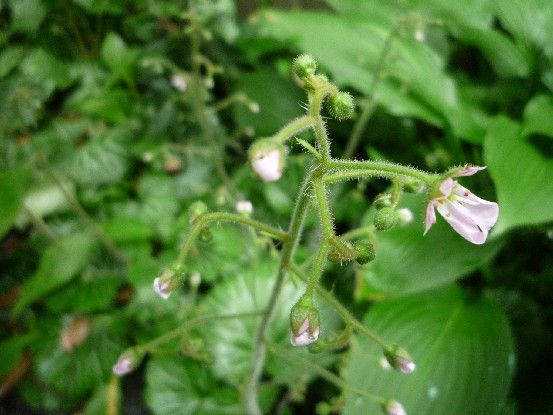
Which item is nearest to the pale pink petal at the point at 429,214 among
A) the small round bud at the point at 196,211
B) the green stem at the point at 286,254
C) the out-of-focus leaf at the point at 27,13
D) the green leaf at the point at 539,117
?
the green stem at the point at 286,254

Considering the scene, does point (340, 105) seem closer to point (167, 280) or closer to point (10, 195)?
point (167, 280)

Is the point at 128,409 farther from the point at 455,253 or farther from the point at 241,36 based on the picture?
the point at 241,36

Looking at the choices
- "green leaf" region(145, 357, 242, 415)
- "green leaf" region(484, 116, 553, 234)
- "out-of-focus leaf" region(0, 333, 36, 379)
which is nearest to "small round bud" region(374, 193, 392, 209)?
"green leaf" region(484, 116, 553, 234)

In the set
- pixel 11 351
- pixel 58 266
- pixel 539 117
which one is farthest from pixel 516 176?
pixel 11 351

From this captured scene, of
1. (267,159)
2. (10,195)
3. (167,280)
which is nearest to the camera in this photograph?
(267,159)

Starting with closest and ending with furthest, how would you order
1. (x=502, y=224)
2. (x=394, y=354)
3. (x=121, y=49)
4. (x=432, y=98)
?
(x=394, y=354)
(x=502, y=224)
(x=432, y=98)
(x=121, y=49)

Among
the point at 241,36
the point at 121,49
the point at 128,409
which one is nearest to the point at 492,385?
the point at 128,409
